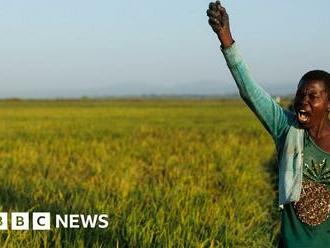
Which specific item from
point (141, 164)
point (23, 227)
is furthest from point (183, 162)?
point (23, 227)

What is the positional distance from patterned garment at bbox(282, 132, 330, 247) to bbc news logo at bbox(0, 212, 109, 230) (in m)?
2.78

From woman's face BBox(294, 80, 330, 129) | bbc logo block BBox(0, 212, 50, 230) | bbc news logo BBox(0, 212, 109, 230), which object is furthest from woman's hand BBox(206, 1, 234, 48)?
bbc logo block BBox(0, 212, 50, 230)

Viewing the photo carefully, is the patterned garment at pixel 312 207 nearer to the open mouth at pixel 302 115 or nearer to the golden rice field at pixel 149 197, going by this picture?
the open mouth at pixel 302 115

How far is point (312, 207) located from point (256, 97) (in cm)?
50

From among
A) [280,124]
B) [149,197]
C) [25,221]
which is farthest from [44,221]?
[280,124]

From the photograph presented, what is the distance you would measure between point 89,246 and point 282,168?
2801 millimetres

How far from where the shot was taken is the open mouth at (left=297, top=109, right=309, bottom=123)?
2.68 meters

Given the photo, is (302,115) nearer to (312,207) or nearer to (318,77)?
(318,77)

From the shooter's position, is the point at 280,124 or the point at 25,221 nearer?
the point at 280,124

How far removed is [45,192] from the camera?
791cm

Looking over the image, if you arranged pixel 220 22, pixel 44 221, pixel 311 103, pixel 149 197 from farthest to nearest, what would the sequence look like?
pixel 149 197, pixel 44 221, pixel 311 103, pixel 220 22

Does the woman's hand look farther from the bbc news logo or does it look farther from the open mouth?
the bbc news logo

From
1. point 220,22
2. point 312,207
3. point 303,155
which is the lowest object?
point 312,207

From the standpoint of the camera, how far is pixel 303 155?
2729mm
